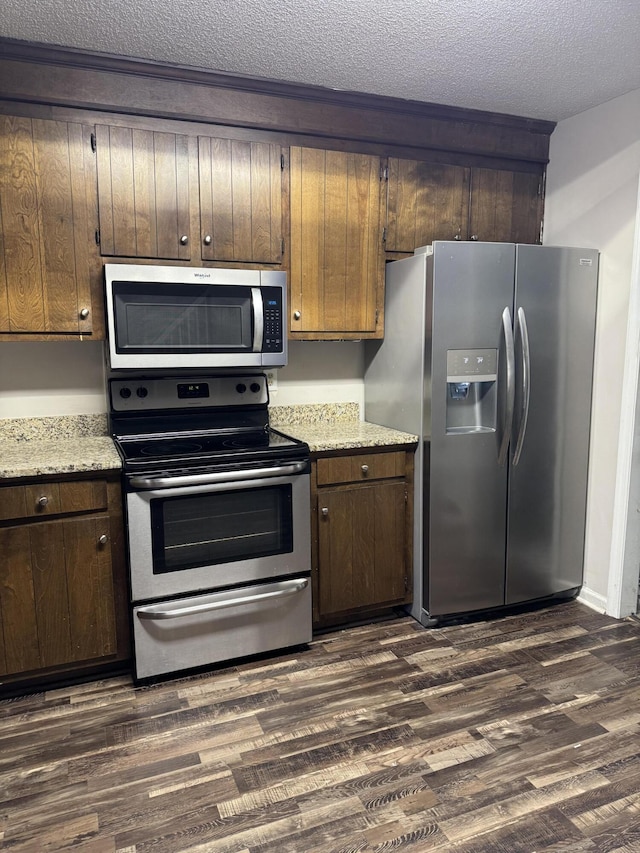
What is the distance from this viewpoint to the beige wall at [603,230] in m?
2.80

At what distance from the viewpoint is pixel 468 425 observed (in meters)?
2.87

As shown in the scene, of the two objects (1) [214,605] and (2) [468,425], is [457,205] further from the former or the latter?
(1) [214,605]

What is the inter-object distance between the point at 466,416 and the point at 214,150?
1604 millimetres

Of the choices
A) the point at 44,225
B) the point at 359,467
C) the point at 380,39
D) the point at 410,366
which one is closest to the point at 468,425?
the point at 410,366

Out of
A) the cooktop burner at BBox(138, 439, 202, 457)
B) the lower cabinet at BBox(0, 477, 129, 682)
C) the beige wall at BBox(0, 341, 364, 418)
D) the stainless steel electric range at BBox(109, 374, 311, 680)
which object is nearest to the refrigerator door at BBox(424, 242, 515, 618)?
the stainless steel electric range at BBox(109, 374, 311, 680)

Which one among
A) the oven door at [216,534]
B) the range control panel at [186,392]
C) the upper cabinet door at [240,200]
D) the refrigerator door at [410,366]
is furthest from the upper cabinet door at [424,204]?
the oven door at [216,534]

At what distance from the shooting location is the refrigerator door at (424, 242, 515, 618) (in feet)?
8.80

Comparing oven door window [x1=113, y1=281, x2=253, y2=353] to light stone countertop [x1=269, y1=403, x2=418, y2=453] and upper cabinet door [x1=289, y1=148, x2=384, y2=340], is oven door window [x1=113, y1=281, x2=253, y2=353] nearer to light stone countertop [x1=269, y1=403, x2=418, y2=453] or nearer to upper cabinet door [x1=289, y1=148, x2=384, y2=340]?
upper cabinet door [x1=289, y1=148, x2=384, y2=340]

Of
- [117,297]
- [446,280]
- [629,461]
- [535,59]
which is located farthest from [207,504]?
[535,59]

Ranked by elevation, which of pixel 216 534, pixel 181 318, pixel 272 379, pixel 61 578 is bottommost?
pixel 61 578

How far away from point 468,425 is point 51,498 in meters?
1.80

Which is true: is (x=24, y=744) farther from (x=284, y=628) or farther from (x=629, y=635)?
(x=629, y=635)

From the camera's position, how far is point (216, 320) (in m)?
2.63

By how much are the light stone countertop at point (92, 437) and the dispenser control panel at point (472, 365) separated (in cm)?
35
